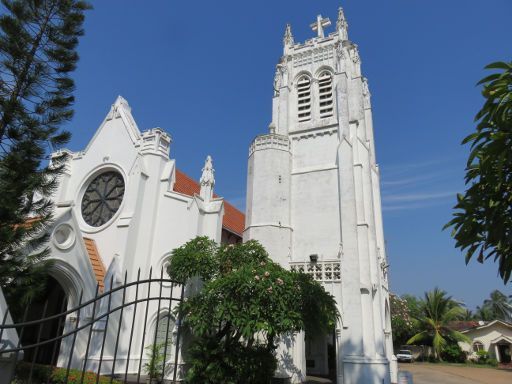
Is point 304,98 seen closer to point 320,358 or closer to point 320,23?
point 320,23

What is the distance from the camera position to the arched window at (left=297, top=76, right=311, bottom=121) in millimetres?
22016

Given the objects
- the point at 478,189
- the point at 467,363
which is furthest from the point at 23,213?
the point at 467,363

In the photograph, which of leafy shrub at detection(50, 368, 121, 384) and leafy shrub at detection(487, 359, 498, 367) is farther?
leafy shrub at detection(487, 359, 498, 367)

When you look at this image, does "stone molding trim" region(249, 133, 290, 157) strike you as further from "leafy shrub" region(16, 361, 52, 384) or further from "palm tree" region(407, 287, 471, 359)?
"palm tree" region(407, 287, 471, 359)

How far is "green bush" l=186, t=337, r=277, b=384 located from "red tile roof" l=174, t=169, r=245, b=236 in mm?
9762

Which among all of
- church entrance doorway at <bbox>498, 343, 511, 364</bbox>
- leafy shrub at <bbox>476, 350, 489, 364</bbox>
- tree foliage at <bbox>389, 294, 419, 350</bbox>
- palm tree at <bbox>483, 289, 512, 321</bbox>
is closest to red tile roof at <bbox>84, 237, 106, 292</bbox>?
tree foliage at <bbox>389, 294, 419, 350</bbox>

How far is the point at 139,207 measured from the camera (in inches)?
667

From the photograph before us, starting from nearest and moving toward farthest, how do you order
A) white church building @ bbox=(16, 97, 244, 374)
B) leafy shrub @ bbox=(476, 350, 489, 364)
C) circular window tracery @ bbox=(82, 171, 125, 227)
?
white church building @ bbox=(16, 97, 244, 374)
circular window tracery @ bbox=(82, 171, 125, 227)
leafy shrub @ bbox=(476, 350, 489, 364)

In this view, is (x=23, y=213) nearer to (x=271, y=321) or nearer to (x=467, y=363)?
(x=271, y=321)

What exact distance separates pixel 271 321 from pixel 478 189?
742 cm

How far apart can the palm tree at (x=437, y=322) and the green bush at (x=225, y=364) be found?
2793 cm

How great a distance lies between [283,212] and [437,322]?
80.3ft

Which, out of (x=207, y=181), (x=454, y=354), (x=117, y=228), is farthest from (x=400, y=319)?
(x=117, y=228)

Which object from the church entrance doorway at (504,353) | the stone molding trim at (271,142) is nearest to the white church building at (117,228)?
the stone molding trim at (271,142)
